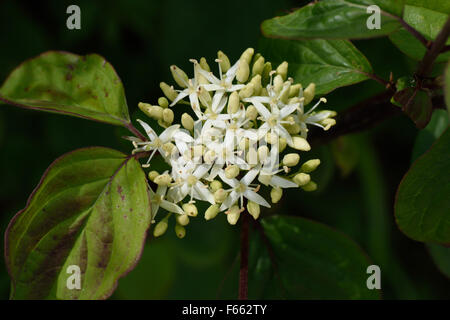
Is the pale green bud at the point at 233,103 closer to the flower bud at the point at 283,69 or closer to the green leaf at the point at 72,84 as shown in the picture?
the flower bud at the point at 283,69

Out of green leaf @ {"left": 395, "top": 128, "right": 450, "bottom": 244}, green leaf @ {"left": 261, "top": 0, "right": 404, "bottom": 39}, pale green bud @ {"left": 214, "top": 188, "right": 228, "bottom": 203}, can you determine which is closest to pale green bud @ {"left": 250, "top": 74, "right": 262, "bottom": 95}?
green leaf @ {"left": 261, "top": 0, "right": 404, "bottom": 39}

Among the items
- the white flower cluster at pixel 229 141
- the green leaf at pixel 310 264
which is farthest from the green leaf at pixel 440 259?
the white flower cluster at pixel 229 141

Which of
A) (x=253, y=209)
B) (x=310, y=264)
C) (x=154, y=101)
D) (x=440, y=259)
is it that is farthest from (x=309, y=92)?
(x=154, y=101)

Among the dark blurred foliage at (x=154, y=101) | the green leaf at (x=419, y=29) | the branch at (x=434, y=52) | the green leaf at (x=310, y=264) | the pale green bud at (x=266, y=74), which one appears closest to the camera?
the branch at (x=434, y=52)

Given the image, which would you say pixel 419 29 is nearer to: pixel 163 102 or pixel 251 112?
pixel 251 112

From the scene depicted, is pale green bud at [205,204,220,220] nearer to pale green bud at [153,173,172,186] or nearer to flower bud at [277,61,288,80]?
pale green bud at [153,173,172,186]

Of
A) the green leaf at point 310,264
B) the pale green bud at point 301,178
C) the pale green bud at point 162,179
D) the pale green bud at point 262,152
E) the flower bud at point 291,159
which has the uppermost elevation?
the pale green bud at point 262,152
